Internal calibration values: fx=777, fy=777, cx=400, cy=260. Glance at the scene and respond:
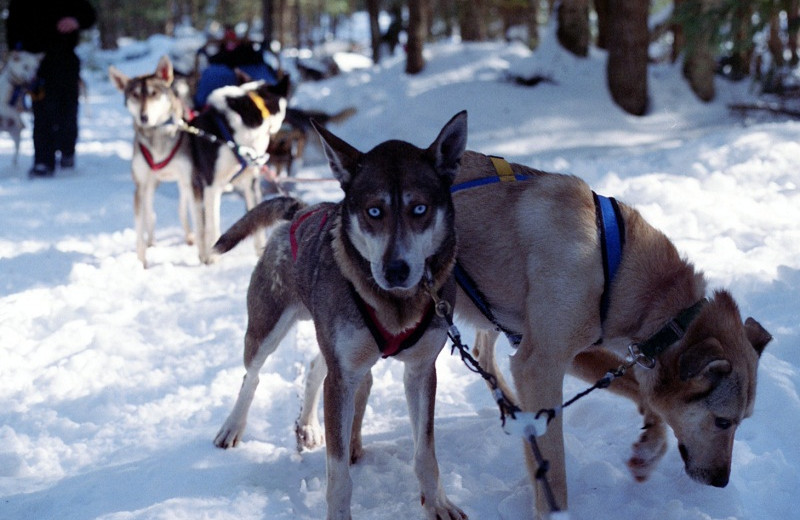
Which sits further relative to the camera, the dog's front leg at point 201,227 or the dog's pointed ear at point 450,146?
the dog's front leg at point 201,227

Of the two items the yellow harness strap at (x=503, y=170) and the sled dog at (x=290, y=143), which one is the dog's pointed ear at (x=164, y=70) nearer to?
the sled dog at (x=290, y=143)

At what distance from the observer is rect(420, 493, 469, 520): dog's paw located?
119 inches

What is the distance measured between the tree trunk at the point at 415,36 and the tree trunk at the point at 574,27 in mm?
3332

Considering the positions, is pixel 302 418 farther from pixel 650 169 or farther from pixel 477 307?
pixel 650 169

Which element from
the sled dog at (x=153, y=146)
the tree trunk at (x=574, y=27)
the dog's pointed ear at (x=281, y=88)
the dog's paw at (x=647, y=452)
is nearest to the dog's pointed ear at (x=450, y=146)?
the dog's paw at (x=647, y=452)

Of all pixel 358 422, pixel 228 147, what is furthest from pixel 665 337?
pixel 228 147

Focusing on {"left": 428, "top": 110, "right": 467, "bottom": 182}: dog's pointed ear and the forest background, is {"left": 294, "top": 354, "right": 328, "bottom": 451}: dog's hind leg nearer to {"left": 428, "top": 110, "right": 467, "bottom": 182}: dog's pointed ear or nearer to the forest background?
{"left": 428, "top": 110, "right": 467, "bottom": 182}: dog's pointed ear

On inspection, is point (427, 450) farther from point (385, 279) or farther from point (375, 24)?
point (375, 24)

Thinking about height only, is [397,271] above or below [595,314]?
above

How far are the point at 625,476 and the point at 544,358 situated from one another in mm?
708

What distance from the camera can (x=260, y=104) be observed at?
7.65 metres

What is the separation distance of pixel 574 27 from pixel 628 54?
2.15 m

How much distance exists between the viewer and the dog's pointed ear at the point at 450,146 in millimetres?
2869

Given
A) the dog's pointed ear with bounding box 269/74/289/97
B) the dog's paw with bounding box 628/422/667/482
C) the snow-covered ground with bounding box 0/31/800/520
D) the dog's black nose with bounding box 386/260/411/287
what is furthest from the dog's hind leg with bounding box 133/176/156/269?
the dog's paw with bounding box 628/422/667/482
